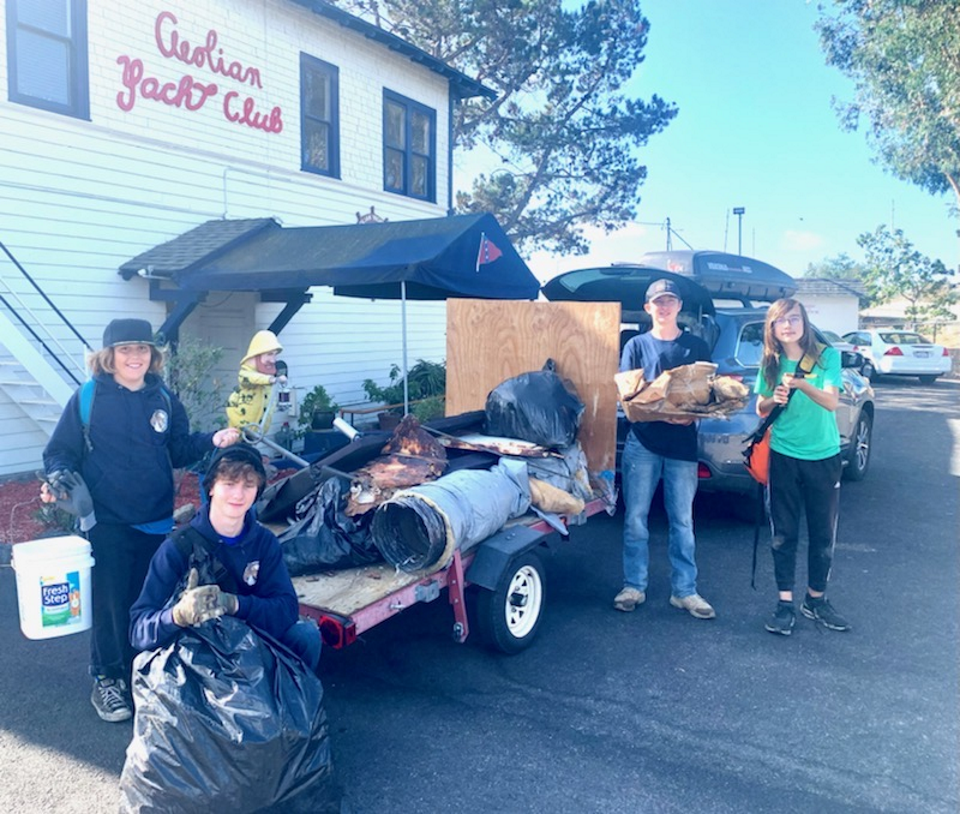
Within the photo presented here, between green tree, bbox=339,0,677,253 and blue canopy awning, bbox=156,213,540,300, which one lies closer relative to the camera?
blue canopy awning, bbox=156,213,540,300

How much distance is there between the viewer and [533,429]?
5105mm

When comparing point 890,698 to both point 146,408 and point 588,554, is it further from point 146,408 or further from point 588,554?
point 146,408

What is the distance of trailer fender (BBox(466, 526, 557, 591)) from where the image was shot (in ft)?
13.4

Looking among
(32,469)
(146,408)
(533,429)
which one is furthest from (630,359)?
(32,469)

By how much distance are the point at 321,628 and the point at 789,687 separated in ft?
7.75

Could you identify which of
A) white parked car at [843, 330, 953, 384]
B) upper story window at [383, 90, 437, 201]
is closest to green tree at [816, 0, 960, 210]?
white parked car at [843, 330, 953, 384]

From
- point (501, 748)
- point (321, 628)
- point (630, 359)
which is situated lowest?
point (501, 748)

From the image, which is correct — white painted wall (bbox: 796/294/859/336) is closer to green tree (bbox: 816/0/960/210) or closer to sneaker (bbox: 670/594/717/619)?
green tree (bbox: 816/0/960/210)

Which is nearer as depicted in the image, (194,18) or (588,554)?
(588,554)

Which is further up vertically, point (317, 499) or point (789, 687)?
point (317, 499)

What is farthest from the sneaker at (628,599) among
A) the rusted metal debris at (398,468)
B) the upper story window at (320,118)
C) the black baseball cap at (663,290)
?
the upper story window at (320,118)

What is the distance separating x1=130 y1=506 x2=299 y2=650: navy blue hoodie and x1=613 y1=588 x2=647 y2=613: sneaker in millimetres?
2475

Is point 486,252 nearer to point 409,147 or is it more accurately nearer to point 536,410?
point 536,410

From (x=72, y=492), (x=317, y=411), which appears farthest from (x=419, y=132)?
(x=72, y=492)
